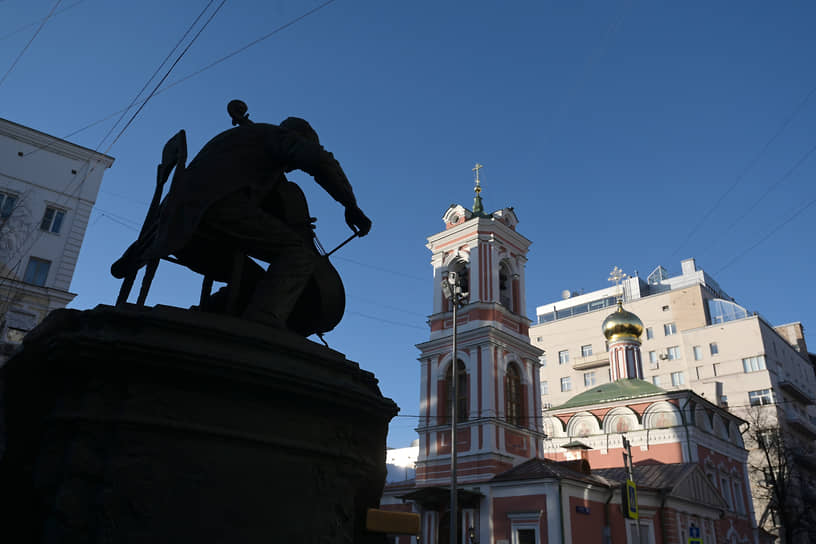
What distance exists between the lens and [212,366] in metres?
2.29

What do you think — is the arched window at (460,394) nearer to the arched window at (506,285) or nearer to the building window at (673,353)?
the arched window at (506,285)

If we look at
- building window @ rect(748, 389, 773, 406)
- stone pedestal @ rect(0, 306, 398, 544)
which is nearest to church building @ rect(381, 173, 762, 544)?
stone pedestal @ rect(0, 306, 398, 544)

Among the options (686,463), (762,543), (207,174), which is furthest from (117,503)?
(762,543)

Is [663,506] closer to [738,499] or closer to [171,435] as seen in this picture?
[738,499]

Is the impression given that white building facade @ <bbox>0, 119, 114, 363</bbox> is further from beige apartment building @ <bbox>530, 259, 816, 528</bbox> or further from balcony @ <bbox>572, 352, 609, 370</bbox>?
balcony @ <bbox>572, 352, 609, 370</bbox>

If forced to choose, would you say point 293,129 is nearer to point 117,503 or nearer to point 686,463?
point 117,503

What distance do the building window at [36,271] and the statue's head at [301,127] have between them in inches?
725

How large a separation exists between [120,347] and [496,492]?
69.7 feet

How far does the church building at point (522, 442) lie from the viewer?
20797mm

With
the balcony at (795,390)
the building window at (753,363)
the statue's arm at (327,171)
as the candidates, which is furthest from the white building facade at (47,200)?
the balcony at (795,390)

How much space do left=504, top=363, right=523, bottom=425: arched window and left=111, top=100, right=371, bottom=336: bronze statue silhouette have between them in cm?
2190

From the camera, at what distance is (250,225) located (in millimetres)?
2920

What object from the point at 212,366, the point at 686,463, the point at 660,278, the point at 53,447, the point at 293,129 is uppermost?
the point at 660,278

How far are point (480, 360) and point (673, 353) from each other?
34493 millimetres
